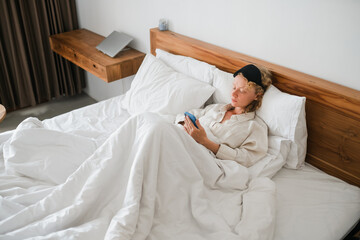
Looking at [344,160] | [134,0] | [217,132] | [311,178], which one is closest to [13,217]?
[217,132]

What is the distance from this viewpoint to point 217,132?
1830 mm

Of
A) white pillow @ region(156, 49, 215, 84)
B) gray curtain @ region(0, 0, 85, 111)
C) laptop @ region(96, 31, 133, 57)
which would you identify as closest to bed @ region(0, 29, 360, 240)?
white pillow @ region(156, 49, 215, 84)

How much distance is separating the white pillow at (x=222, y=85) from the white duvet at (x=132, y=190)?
0.51 m

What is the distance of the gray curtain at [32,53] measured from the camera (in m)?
2.96

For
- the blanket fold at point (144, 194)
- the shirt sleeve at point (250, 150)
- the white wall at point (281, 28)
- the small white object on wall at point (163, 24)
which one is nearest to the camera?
the blanket fold at point (144, 194)

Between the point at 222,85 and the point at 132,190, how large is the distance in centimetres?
98

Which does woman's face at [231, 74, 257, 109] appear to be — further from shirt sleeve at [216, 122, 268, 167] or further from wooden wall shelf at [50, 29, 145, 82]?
wooden wall shelf at [50, 29, 145, 82]

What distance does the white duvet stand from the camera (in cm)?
123

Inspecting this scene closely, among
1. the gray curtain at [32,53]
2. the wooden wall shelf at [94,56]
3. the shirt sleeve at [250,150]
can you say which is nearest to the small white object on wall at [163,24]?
the wooden wall shelf at [94,56]

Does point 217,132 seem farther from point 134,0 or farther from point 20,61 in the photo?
point 20,61

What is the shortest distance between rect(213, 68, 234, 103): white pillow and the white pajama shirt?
0.11 meters

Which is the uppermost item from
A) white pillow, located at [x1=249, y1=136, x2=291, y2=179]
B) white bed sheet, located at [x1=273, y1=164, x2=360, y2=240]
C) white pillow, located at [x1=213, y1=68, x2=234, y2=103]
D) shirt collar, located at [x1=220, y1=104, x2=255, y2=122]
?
white pillow, located at [x1=213, y1=68, x2=234, y2=103]

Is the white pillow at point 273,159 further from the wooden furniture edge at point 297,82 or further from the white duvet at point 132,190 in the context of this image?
the wooden furniture edge at point 297,82

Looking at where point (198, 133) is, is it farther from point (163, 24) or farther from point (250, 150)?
point (163, 24)
